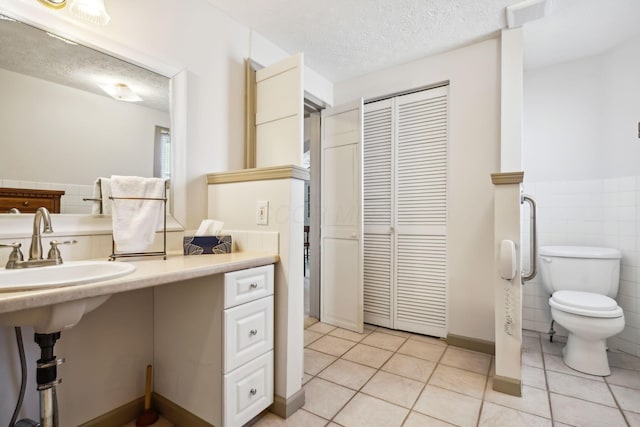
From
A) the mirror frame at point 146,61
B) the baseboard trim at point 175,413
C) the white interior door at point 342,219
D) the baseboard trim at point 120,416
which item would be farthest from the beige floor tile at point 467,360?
the mirror frame at point 146,61

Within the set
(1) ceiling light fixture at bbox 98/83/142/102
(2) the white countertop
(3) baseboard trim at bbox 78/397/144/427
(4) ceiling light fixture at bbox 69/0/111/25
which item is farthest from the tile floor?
(4) ceiling light fixture at bbox 69/0/111/25

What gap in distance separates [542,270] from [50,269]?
313 centimetres

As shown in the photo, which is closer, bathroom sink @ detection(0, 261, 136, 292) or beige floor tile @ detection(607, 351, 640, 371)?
bathroom sink @ detection(0, 261, 136, 292)

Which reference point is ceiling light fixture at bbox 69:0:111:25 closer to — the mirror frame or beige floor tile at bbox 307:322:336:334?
the mirror frame

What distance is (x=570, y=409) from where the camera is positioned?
157 cm

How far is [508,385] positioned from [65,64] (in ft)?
9.07

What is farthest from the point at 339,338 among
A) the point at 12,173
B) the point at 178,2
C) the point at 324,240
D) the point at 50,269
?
the point at 178,2

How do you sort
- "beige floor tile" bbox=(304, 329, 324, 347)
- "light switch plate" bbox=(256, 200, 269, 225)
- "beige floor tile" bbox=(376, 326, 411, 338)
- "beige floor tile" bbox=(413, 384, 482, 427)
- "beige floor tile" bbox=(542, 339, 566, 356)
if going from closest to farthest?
"beige floor tile" bbox=(413, 384, 482, 427), "light switch plate" bbox=(256, 200, 269, 225), "beige floor tile" bbox=(542, 339, 566, 356), "beige floor tile" bbox=(304, 329, 324, 347), "beige floor tile" bbox=(376, 326, 411, 338)

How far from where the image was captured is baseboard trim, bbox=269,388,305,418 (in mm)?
1523

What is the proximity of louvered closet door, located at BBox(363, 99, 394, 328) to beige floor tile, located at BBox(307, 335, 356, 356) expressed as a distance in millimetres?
491

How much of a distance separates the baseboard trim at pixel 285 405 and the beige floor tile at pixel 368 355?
67 cm

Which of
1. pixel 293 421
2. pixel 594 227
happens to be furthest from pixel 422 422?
pixel 594 227

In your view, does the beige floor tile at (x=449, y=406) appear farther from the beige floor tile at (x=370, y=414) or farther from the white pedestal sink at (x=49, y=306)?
the white pedestal sink at (x=49, y=306)

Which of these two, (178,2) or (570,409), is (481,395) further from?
(178,2)
